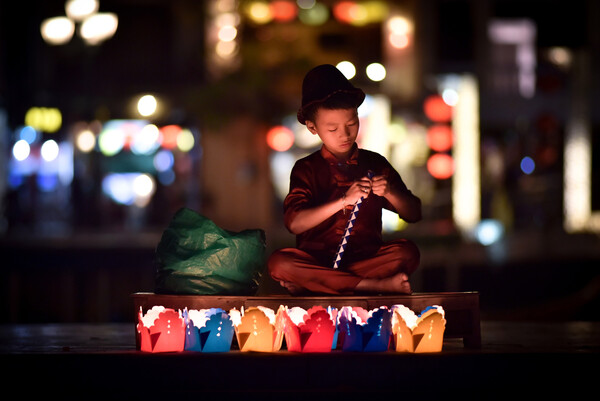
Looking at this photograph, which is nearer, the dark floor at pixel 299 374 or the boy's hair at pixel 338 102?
the dark floor at pixel 299 374

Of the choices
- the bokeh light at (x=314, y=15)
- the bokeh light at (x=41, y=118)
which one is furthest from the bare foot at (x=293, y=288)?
the bokeh light at (x=41, y=118)

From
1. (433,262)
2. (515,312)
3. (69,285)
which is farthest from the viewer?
(433,262)

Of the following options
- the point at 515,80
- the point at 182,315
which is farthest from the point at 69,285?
the point at 515,80

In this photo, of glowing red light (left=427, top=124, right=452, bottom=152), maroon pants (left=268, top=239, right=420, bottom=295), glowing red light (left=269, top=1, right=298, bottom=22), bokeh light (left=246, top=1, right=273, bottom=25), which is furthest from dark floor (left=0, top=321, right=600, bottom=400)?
glowing red light (left=427, top=124, right=452, bottom=152)

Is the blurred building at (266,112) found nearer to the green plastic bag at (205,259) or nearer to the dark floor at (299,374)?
the green plastic bag at (205,259)

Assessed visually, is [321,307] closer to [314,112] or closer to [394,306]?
[394,306]

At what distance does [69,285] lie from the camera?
30.1ft

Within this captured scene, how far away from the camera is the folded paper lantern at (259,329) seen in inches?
171

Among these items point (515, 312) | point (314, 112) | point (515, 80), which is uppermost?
point (515, 80)

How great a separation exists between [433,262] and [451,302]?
8.33 meters

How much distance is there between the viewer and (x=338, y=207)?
4566 mm

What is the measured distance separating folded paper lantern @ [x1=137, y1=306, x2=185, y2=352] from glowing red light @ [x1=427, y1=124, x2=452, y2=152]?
→ 14.1m

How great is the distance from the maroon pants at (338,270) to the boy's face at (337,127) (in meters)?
0.61

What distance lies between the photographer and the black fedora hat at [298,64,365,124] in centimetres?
469
